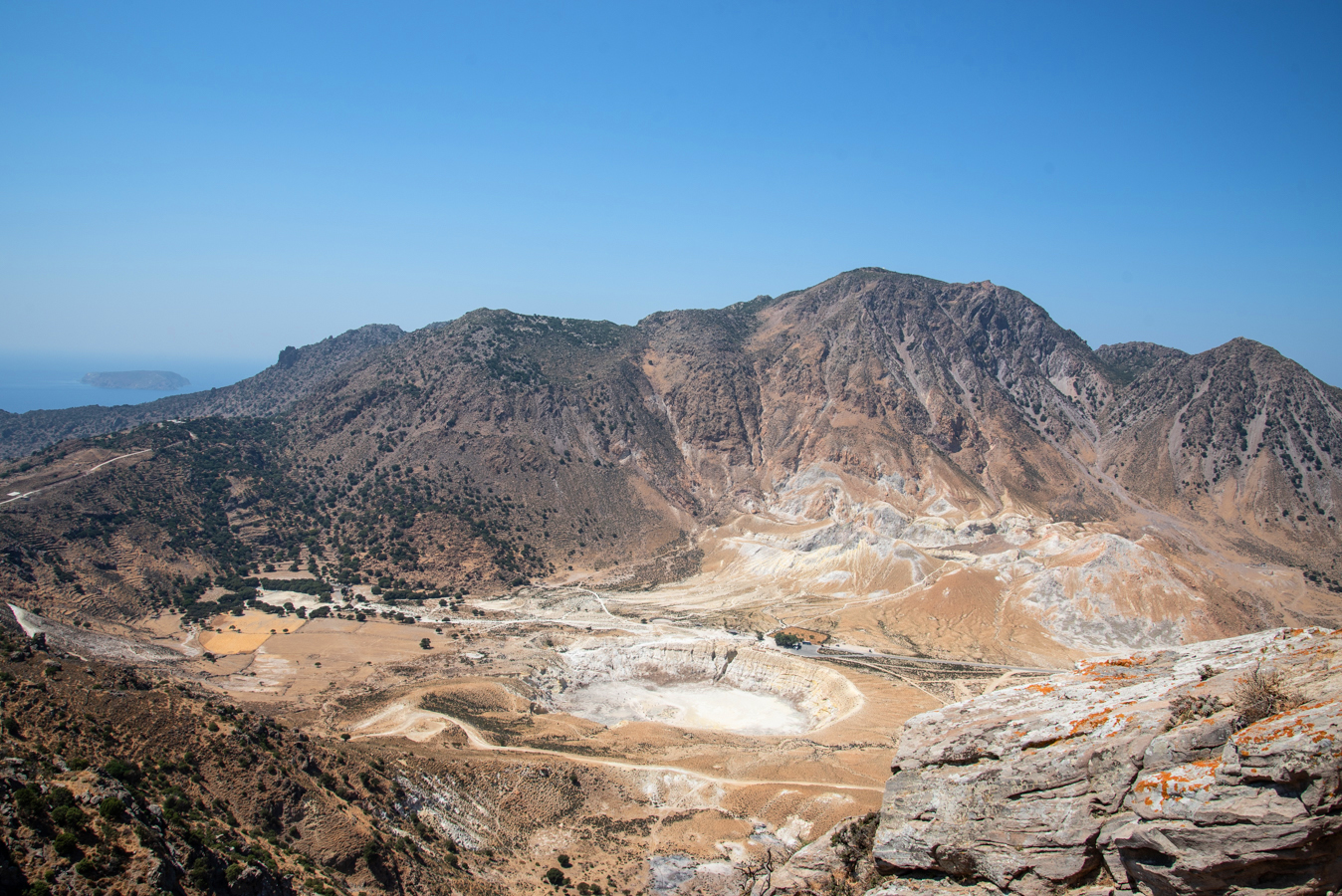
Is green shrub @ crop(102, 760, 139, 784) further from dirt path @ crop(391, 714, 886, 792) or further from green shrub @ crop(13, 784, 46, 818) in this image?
dirt path @ crop(391, 714, 886, 792)

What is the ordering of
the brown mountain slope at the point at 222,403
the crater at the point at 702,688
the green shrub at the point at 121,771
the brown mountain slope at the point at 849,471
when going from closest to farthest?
the green shrub at the point at 121,771, the crater at the point at 702,688, the brown mountain slope at the point at 849,471, the brown mountain slope at the point at 222,403

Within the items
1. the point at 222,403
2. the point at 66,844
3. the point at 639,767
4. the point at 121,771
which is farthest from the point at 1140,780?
the point at 222,403

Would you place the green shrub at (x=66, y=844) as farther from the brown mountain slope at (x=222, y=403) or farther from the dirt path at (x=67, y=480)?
the brown mountain slope at (x=222, y=403)

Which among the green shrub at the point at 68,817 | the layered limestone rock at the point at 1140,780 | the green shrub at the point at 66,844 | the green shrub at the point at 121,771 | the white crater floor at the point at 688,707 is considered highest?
the layered limestone rock at the point at 1140,780

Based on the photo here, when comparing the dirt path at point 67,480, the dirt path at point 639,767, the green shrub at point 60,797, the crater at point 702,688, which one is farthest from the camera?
the dirt path at point 67,480

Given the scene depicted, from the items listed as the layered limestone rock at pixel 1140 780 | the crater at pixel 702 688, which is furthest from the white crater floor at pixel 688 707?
the layered limestone rock at pixel 1140 780

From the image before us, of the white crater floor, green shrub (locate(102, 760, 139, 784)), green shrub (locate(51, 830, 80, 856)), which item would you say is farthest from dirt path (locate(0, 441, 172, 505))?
green shrub (locate(51, 830, 80, 856))
